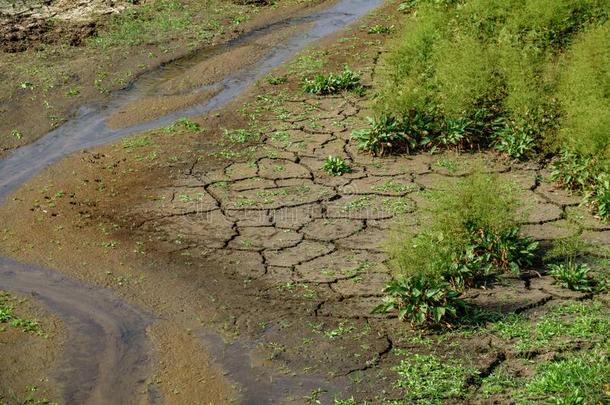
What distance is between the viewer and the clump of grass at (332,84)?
10.9 metres

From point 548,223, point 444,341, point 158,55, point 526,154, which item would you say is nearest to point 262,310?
point 444,341

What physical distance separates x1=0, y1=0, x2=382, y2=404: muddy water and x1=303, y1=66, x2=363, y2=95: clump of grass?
2.76 ft

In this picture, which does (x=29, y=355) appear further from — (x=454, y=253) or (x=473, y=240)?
(x=473, y=240)

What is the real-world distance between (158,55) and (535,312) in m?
6.98

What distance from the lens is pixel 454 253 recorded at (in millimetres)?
6930

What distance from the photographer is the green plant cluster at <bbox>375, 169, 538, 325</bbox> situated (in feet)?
21.1

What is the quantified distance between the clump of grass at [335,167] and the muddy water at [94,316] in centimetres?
214

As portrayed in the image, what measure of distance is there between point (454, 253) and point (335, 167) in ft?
7.30

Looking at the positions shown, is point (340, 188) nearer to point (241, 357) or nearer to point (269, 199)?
point (269, 199)

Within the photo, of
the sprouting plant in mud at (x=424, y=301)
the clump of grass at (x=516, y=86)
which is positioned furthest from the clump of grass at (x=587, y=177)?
the sprouting plant in mud at (x=424, y=301)

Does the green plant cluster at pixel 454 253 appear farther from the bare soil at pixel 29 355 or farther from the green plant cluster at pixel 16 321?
the green plant cluster at pixel 16 321

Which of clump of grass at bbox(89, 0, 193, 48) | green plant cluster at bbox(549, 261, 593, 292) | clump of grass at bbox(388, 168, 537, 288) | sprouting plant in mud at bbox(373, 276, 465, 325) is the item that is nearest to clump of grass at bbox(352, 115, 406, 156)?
clump of grass at bbox(388, 168, 537, 288)

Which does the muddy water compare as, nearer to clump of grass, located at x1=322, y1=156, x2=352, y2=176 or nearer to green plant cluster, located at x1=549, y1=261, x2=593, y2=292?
green plant cluster, located at x1=549, y1=261, x2=593, y2=292

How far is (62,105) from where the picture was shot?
10.9 metres
